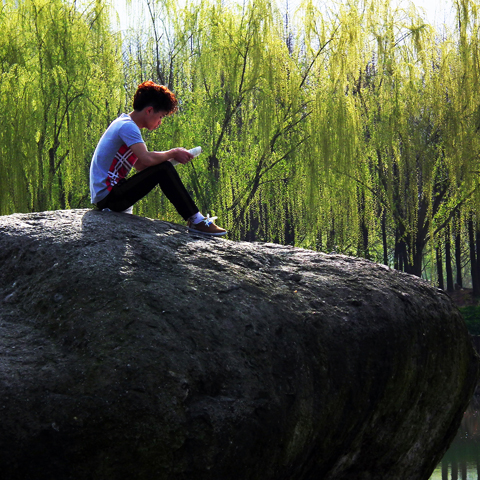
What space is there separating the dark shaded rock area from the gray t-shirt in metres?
0.27

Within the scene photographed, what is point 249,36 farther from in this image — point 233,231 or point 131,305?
point 131,305

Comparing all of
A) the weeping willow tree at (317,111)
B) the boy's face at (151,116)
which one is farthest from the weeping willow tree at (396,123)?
the boy's face at (151,116)

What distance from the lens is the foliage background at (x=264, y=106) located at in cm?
1198

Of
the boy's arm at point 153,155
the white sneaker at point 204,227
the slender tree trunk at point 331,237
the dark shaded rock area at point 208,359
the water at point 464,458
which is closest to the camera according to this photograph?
the dark shaded rock area at point 208,359

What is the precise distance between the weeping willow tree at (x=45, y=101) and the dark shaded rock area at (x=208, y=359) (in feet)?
26.2

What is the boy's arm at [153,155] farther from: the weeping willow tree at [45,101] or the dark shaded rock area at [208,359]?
the weeping willow tree at [45,101]

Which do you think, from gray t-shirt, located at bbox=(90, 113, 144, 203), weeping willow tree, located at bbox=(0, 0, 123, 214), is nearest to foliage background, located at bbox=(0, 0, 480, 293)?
weeping willow tree, located at bbox=(0, 0, 123, 214)

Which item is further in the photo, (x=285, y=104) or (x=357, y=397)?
(x=285, y=104)

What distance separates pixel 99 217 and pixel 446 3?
11.9m

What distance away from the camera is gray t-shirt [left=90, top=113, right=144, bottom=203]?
4.27 meters

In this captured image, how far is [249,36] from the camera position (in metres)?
12.7

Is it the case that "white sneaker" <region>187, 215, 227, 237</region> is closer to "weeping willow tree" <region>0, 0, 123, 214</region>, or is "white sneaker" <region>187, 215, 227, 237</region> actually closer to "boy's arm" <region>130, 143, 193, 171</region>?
"boy's arm" <region>130, 143, 193, 171</region>

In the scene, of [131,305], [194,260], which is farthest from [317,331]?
[131,305]

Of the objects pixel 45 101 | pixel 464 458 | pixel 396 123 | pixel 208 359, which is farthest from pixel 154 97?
pixel 396 123
